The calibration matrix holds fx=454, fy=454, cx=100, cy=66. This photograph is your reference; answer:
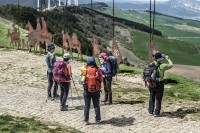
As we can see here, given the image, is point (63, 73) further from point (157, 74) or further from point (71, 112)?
point (157, 74)

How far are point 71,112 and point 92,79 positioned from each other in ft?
10.2

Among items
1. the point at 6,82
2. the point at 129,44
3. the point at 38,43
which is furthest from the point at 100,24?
the point at 6,82

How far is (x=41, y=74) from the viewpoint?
29062mm

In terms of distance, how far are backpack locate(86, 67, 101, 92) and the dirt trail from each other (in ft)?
5.05

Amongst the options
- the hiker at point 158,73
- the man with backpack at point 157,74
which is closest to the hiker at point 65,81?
the man with backpack at point 157,74

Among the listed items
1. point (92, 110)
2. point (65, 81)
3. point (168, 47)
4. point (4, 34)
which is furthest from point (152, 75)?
point (168, 47)

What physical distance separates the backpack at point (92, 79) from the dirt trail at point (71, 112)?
60.7 inches

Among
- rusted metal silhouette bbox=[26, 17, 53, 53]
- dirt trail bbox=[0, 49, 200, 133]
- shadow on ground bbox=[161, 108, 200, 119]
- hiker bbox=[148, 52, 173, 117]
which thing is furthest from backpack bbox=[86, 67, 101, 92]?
rusted metal silhouette bbox=[26, 17, 53, 53]

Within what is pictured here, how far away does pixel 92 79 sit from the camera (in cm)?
1711

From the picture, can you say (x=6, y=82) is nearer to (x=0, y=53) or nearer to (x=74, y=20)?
(x=0, y=53)

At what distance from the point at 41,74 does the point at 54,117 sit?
10524 mm

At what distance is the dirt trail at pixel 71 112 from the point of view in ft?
57.1

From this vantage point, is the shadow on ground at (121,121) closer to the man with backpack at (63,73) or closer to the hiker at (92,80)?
the hiker at (92,80)

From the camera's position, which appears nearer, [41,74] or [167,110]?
[167,110]
